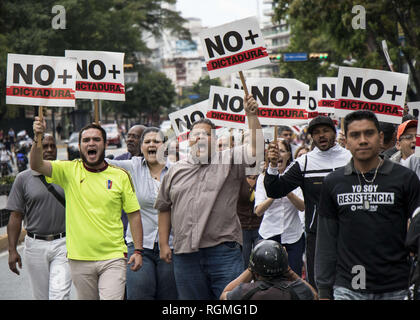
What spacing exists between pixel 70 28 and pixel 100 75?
29.7 meters

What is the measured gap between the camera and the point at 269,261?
445 centimetres

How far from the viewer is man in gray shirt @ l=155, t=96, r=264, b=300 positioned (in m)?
5.41

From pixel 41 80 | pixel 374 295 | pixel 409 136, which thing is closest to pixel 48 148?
pixel 41 80

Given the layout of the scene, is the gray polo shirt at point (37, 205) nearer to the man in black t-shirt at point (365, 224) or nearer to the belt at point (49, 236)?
the belt at point (49, 236)

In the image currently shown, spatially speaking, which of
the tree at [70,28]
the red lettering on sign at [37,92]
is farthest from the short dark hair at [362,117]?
the tree at [70,28]

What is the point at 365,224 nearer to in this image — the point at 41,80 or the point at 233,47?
the point at 233,47

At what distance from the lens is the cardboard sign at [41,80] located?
715 centimetres

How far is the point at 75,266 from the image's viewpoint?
18.6 feet

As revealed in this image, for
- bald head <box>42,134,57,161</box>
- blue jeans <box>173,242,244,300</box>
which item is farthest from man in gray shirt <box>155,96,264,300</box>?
bald head <box>42,134,57,161</box>

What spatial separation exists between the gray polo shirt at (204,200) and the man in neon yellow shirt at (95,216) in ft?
1.28

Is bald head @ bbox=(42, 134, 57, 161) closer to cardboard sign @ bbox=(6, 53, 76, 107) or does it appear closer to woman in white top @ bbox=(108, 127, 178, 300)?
cardboard sign @ bbox=(6, 53, 76, 107)

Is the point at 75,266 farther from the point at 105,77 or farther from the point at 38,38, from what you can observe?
the point at 38,38
